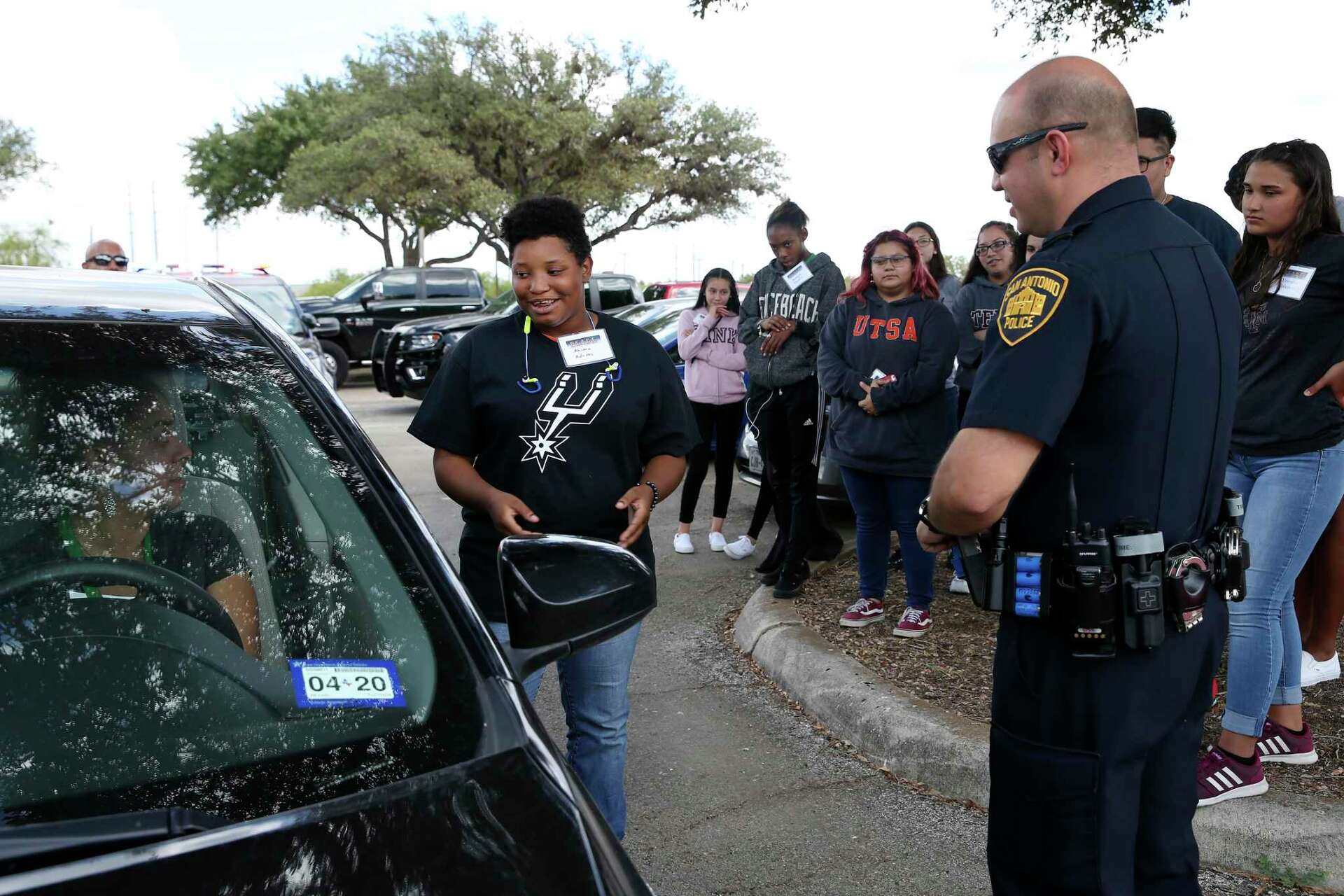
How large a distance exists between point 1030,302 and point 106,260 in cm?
721

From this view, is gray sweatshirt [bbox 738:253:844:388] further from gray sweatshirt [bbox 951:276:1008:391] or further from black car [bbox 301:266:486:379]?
black car [bbox 301:266:486:379]

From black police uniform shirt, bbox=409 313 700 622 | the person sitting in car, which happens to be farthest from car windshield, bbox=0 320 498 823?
black police uniform shirt, bbox=409 313 700 622

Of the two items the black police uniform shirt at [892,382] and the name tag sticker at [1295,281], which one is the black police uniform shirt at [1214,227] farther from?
the black police uniform shirt at [892,382]

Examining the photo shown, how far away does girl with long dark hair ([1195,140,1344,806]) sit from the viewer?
340 centimetres

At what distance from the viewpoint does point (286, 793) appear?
57.8 inches

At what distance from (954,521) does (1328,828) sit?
6.11 ft

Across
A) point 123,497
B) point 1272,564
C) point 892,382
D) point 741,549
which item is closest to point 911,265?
point 892,382

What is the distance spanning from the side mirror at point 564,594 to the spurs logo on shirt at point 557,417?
81cm

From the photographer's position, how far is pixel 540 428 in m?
2.91

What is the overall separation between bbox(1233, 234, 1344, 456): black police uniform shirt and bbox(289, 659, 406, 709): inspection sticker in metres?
2.83

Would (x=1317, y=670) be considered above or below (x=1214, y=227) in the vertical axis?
below

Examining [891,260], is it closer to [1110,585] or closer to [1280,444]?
[1280,444]

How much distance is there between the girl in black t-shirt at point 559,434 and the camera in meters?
2.91

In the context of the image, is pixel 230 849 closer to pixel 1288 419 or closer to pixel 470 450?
pixel 470 450
